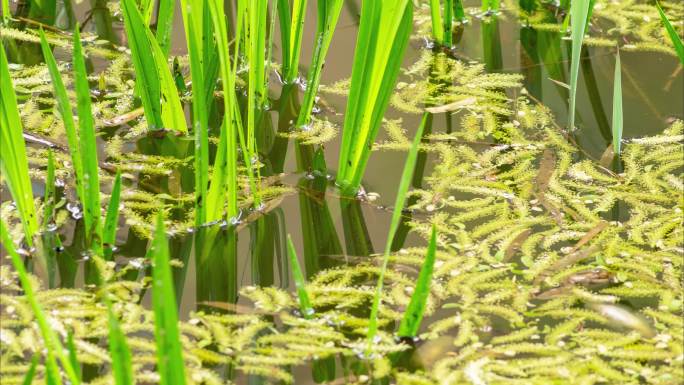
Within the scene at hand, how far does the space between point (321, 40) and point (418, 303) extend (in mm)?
776

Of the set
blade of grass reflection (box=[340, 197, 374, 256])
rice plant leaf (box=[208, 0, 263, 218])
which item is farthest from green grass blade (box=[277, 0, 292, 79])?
blade of grass reflection (box=[340, 197, 374, 256])

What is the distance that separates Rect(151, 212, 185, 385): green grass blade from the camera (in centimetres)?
102

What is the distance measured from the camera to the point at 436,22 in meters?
2.59

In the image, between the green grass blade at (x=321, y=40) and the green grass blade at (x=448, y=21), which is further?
the green grass blade at (x=448, y=21)

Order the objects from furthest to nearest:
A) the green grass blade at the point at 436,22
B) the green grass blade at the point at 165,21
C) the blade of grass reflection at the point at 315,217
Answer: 1. the green grass blade at the point at 436,22
2. the green grass blade at the point at 165,21
3. the blade of grass reflection at the point at 315,217

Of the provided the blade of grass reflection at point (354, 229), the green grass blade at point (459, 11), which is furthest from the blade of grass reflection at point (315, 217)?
the green grass blade at point (459, 11)

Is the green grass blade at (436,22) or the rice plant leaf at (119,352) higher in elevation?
the green grass blade at (436,22)

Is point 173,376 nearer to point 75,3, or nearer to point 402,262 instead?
point 402,262

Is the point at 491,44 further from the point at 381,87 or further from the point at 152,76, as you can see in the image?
the point at 152,76

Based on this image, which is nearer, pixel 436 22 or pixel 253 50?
pixel 253 50

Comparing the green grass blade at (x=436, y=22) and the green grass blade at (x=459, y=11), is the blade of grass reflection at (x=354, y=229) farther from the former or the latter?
the green grass blade at (x=459, y=11)

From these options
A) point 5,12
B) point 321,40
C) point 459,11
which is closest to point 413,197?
point 321,40

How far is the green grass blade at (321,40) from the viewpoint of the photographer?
2053mm

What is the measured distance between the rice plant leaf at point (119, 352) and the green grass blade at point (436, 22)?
161 centimetres
